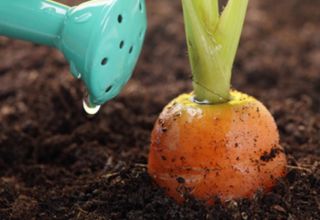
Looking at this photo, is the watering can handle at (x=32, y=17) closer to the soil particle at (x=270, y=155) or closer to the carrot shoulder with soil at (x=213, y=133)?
the carrot shoulder with soil at (x=213, y=133)

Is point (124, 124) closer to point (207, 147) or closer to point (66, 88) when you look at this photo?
point (66, 88)

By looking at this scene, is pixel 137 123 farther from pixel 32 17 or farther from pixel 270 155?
pixel 32 17

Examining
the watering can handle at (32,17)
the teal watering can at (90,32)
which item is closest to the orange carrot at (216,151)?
the teal watering can at (90,32)

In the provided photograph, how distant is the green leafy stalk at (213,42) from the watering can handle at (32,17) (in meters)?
0.28

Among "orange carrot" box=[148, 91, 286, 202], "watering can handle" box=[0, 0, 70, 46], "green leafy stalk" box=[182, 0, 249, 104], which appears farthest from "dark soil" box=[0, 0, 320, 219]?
"watering can handle" box=[0, 0, 70, 46]

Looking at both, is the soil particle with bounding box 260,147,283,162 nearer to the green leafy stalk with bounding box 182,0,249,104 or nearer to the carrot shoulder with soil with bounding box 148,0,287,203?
the carrot shoulder with soil with bounding box 148,0,287,203

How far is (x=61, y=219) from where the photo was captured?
1.35m

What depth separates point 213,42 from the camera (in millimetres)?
1372

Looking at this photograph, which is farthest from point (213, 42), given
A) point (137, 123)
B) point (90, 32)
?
point (137, 123)

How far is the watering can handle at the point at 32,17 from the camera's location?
4.06 feet

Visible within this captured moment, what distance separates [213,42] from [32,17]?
1.28 ft

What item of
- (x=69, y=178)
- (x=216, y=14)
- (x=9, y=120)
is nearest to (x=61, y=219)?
(x=69, y=178)

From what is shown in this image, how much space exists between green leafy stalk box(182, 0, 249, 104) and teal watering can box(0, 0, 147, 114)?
132 mm

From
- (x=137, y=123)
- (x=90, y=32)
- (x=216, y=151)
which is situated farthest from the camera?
(x=137, y=123)
